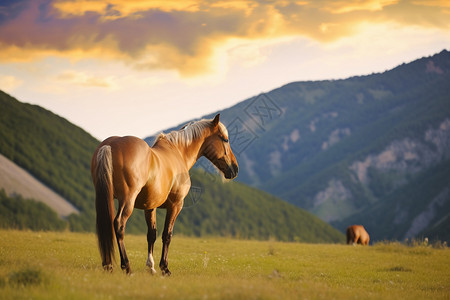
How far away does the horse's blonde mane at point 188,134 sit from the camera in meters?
10.7

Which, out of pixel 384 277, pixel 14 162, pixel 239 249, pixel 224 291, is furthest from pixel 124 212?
pixel 14 162

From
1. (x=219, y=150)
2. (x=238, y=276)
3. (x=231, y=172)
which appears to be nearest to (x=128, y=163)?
(x=219, y=150)

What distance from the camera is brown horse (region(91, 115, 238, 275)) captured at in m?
8.34

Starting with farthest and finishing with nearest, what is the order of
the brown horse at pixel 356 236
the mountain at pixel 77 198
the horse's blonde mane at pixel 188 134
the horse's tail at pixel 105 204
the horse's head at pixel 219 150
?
the mountain at pixel 77 198 < the brown horse at pixel 356 236 < the horse's head at pixel 219 150 < the horse's blonde mane at pixel 188 134 < the horse's tail at pixel 105 204

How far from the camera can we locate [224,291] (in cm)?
641

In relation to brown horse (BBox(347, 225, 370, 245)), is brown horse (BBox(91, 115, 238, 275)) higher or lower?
higher

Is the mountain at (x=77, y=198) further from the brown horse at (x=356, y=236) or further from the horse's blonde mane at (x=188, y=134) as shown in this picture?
the horse's blonde mane at (x=188, y=134)

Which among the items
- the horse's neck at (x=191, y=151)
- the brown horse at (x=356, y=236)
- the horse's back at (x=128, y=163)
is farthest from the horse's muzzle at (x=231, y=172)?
the brown horse at (x=356, y=236)

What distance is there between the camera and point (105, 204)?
8281mm

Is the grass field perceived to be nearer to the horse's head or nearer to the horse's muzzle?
the horse's muzzle

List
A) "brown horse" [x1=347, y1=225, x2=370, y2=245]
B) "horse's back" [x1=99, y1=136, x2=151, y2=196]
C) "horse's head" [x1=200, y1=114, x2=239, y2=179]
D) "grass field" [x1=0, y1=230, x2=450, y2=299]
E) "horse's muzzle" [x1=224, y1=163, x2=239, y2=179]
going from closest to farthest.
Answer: "grass field" [x1=0, y1=230, x2=450, y2=299]
"horse's back" [x1=99, y1=136, x2=151, y2=196]
"horse's head" [x1=200, y1=114, x2=239, y2=179]
"horse's muzzle" [x1=224, y1=163, x2=239, y2=179]
"brown horse" [x1=347, y1=225, x2=370, y2=245]

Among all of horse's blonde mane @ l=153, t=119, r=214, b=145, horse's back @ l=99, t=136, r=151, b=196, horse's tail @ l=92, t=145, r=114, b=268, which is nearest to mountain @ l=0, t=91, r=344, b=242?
horse's blonde mane @ l=153, t=119, r=214, b=145

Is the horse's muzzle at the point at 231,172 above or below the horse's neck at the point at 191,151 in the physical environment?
below

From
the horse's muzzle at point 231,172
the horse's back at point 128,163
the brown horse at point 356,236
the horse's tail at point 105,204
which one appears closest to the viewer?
the horse's tail at point 105,204
